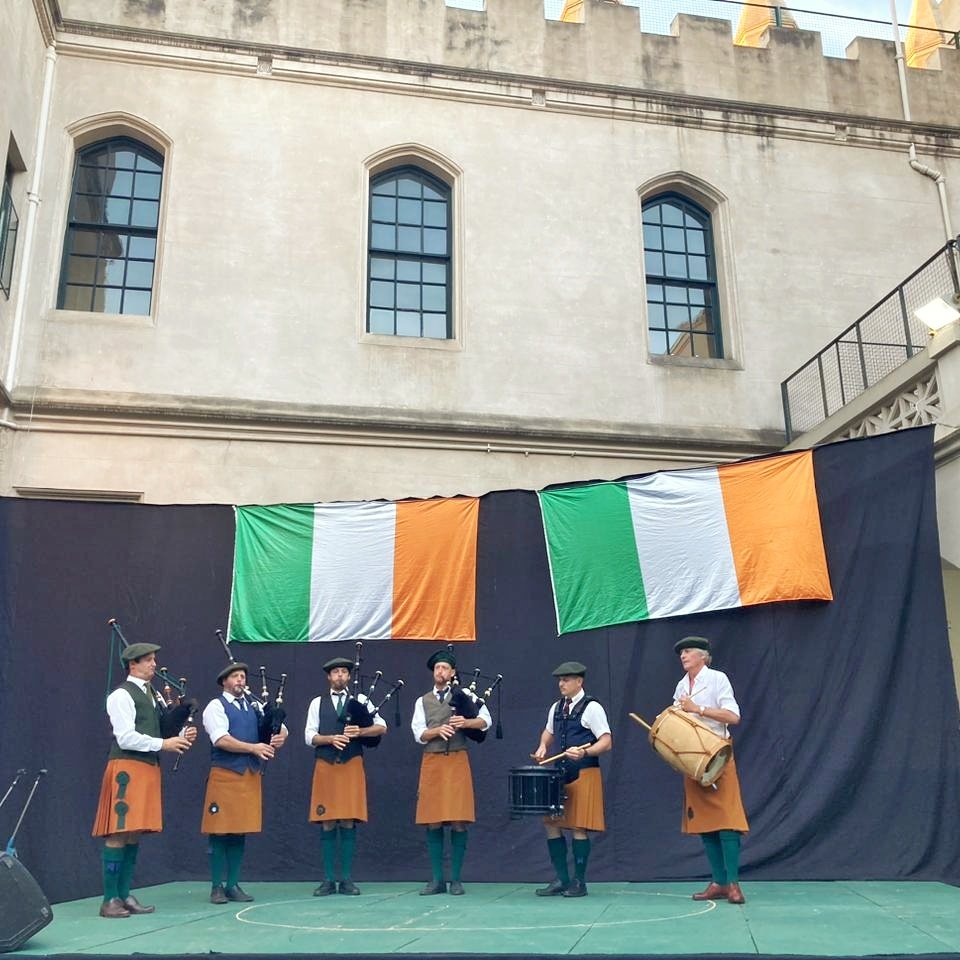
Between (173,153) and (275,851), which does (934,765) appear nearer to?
(275,851)

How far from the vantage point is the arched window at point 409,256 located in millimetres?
13523

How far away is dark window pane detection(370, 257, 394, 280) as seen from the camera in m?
13.7

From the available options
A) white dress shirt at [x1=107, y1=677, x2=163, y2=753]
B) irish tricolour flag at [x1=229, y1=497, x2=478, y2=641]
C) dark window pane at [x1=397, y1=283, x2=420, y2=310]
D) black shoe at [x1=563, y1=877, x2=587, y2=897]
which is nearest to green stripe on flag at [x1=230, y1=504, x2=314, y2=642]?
irish tricolour flag at [x1=229, y1=497, x2=478, y2=641]

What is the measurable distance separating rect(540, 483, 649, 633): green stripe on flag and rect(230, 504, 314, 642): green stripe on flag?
2432 millimetres

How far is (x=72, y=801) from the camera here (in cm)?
904

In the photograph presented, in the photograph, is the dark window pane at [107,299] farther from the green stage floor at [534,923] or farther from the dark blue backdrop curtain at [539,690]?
the green stage floor at [534,923]

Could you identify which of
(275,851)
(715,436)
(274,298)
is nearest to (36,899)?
(275,851)

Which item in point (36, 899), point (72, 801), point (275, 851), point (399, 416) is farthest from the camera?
point (399, 416)

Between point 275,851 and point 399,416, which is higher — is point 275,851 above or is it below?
below

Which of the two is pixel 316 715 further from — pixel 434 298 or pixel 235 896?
pixel 434 298

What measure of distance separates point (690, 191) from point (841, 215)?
217cm

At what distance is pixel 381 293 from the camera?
13.6 metres

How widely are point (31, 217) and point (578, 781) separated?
30.2ft

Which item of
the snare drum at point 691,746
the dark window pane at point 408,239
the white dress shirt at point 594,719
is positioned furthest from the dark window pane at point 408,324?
the snare drum at point 691,746
